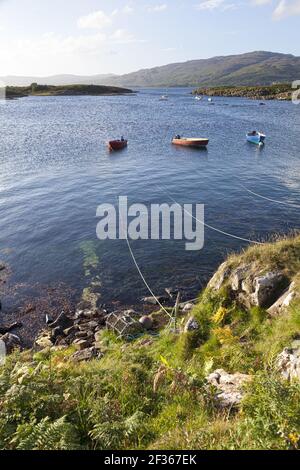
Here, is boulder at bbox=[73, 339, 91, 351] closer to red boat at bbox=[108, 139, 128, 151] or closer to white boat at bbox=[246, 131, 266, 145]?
red boat at bbox=[108, 139, 128, 151]

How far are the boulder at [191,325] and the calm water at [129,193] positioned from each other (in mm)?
6004

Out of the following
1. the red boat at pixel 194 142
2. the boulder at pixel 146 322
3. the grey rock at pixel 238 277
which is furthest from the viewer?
the red boat at pixel 194 142

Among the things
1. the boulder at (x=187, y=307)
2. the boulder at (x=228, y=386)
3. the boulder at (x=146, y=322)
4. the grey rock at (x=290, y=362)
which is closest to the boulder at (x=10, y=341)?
the boulder at (x=146, y=322)

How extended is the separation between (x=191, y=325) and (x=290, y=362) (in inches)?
186

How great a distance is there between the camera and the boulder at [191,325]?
41.9 ft

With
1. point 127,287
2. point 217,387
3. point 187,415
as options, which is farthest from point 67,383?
point 127,287

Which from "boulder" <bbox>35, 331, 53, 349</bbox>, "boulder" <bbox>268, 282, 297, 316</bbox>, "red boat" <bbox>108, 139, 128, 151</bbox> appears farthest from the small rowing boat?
"boulder" <bbox>268, 282, 297, 316</bbox>

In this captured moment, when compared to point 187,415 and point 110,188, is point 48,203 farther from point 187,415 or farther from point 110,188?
point 187,415

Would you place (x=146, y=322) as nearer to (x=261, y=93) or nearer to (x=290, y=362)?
(x=290, y=362)

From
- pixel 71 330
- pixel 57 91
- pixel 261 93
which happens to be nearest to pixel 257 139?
pixel 71 330

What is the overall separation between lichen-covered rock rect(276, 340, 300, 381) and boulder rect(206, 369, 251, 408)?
2.69 feet

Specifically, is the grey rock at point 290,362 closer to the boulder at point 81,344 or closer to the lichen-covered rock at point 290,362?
the lichen-covered rock at point 290,362
